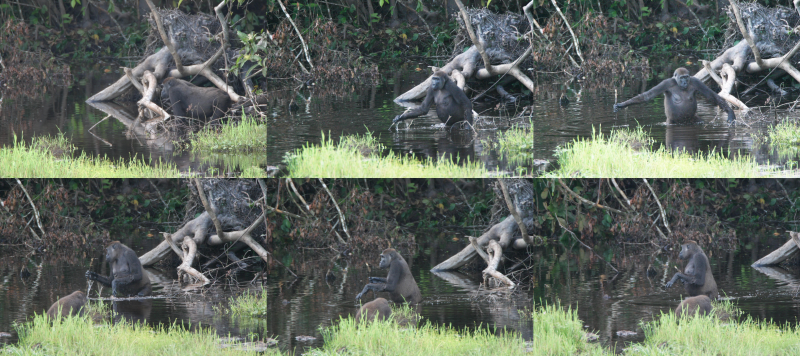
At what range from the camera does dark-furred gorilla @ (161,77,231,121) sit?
9.76m

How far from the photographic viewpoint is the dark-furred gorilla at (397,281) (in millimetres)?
8609

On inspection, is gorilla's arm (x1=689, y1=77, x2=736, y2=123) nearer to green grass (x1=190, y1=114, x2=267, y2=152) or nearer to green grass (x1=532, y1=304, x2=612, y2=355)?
green grass (x1=532, y1=304, x2=612, y2=355)

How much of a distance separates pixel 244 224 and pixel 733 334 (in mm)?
5463

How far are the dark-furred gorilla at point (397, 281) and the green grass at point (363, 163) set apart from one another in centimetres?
91

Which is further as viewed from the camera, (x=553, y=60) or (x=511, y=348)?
(x=553, y=60)

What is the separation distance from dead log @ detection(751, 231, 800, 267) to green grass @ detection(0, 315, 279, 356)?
689 centimetres

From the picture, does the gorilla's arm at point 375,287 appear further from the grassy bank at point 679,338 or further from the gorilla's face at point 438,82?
the gorilla's face at point 438,82

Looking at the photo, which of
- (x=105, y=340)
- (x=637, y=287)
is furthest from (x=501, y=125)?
(x=105, y=340)

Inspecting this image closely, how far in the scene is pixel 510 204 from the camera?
27.8ft

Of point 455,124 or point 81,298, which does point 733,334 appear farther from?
point 81,298

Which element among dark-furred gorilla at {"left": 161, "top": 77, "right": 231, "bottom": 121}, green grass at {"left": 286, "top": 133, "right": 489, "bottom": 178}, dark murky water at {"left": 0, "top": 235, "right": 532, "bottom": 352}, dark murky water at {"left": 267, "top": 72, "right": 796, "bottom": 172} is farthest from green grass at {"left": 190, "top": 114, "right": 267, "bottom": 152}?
dark murky water at {"left": 0, "top": 235, "right": 532, "bottom": 352}

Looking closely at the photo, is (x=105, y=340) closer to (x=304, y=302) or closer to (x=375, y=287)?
(x=304, y=302)

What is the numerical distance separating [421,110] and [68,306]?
438cm

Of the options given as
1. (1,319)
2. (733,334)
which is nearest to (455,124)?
(733,334)
